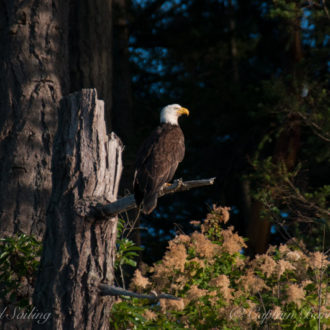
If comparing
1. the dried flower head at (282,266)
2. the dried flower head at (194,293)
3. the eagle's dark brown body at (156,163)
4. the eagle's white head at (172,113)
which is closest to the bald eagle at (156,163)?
the eagle's dark brown body at (156,163)

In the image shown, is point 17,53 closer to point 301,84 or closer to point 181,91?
point 301,84

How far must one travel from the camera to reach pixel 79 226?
4199 millimetres

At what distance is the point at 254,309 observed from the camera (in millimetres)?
5324

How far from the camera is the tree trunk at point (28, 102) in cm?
653

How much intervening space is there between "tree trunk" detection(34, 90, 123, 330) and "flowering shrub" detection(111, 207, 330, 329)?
1.66 ft

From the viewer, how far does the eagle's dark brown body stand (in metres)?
5.72

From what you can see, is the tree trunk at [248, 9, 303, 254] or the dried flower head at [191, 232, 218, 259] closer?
the dried flower head at [191, 232, 218, 259]

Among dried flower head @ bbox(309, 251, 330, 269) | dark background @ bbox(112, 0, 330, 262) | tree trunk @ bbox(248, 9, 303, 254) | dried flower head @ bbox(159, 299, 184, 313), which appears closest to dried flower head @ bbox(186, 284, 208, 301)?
dried flower head @ bbox(159, 299, 184, 313)

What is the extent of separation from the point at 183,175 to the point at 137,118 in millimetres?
1827

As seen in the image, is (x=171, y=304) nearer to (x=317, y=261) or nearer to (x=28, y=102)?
(x=317, y=261)

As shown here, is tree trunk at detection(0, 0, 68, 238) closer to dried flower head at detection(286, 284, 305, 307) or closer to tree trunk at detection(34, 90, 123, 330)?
tree trunk at detection(34, 90, 123, 330)

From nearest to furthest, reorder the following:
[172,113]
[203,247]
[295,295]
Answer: [295,295] < [203,247] < [172,113]

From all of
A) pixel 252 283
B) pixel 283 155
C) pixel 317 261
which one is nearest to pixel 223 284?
pixel 252 283

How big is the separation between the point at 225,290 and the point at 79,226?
60.7 inches
